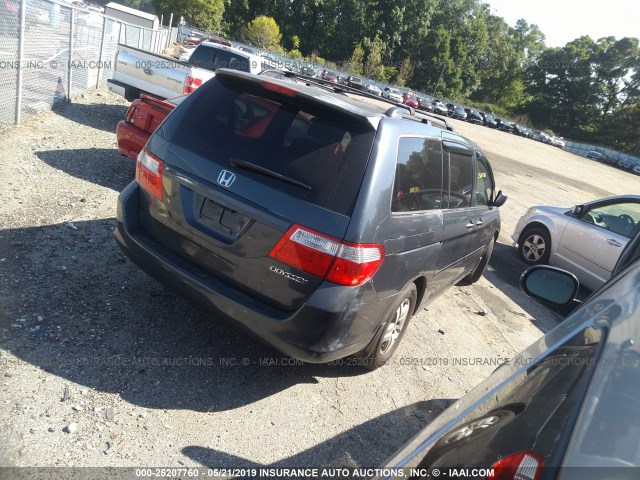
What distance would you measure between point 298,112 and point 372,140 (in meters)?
0.52

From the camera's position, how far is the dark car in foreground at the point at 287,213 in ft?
9.50

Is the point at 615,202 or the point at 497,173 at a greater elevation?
the point at 615,202

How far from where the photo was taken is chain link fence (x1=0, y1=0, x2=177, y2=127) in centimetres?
727

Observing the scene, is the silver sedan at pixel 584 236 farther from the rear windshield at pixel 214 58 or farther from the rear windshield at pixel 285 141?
the rear windshield at pixel 214 58

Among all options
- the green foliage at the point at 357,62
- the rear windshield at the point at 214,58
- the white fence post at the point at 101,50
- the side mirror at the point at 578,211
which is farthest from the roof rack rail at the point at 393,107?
the green foliage at the point at 357,62

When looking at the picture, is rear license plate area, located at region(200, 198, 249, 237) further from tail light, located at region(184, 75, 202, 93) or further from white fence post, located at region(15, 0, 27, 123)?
tail light, located at region(184, 75, 202, 93)

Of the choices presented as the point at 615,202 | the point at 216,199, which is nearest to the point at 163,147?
the point at 216,199

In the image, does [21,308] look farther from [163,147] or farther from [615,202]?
[615,202]

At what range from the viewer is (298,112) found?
3.17m

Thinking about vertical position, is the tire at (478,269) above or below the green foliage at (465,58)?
below

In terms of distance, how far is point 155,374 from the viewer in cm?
321

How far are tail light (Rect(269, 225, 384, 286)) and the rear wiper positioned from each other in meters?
0.28

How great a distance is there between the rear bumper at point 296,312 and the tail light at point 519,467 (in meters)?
1.76

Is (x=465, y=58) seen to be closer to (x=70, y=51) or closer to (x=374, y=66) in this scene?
(x=374, y=66)
